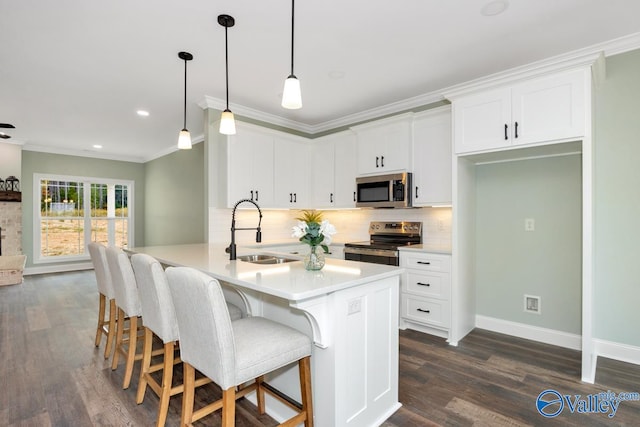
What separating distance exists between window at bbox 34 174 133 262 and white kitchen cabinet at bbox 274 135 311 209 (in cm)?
519

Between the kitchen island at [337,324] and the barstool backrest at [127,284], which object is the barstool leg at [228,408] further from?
the barstool backrest at [127,284]

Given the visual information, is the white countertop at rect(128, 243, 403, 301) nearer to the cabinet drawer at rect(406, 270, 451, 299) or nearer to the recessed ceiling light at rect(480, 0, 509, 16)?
the cabinet drawer at rect(406, 270, 451, 299)

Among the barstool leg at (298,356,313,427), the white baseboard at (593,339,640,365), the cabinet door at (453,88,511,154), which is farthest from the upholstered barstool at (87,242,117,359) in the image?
the white baseboard at (593,339,640,365)

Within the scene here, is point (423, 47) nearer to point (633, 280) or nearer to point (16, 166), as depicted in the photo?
point (633, 280)

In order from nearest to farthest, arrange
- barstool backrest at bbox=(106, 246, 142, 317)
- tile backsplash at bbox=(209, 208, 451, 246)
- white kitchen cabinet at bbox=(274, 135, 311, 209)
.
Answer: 1. barstool backrest at bbox=(106, 246, 142, 317)
2. tile backsplash at bbox=(209, 208, 451, 246)
3. white kitchen cabinet at bbox=(274, 135, 311, 209)

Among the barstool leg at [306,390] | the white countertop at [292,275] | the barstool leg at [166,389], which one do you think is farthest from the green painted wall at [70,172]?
the barstool leg at [306,390]

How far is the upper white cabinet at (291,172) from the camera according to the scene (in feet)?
14.7

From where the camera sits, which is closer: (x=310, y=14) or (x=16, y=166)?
(x=310, y=14)

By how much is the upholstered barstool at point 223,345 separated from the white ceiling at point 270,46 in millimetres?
1895

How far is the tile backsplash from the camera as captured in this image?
12.6 feet

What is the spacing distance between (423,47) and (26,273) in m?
8.03

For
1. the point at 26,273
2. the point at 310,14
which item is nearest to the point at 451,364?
the point at 310,14

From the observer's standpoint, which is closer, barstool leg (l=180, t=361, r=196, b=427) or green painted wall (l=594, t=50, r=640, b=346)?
barstool leg (l=180, t=361, r=196, b=427)

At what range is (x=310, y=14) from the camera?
225cm
